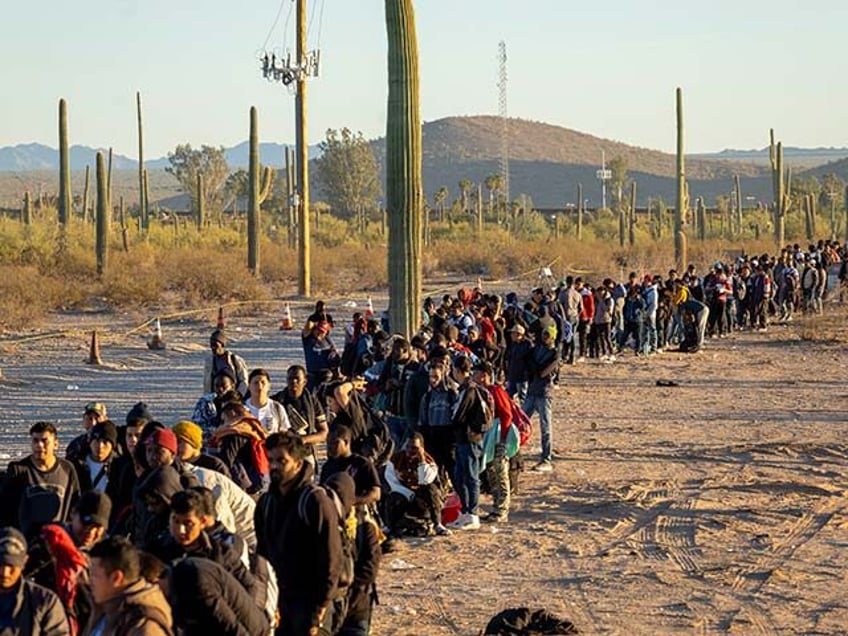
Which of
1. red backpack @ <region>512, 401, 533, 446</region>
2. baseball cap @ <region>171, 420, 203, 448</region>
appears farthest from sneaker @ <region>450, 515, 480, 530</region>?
baseball cap @ <region>171, 420, 203, 448</region>

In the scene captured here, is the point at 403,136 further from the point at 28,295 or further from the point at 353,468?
the point at 28,295

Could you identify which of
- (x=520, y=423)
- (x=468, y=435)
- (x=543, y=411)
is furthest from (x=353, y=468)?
(x=543, y=411)

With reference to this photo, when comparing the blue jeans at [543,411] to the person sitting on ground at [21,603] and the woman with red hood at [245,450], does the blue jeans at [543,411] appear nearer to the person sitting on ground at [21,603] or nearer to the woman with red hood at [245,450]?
the woman with red hood at [245,450]

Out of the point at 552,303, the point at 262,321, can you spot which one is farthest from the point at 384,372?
the point at 262,321

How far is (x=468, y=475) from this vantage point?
1269cm

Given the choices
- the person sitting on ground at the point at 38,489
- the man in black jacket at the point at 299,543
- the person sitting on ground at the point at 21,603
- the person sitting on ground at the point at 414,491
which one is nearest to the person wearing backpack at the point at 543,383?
the person sitting on ground at the point at 414,491

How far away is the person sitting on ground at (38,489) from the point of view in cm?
835

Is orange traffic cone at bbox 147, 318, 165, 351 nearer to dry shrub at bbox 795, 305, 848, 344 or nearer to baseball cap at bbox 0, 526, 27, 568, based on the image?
dry shrub at bbox 795, 305, 848, 344

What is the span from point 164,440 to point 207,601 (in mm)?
2185

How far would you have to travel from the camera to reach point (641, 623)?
33.1ft

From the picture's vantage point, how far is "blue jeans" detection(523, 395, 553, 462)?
1560 cm

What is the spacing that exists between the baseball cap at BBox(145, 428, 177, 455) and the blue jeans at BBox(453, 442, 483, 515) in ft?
15.8

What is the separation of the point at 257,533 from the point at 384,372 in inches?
264

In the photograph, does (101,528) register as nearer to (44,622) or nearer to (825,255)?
(44,622)
